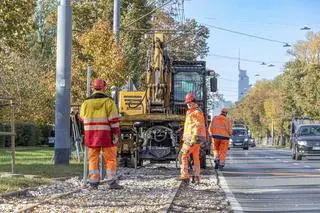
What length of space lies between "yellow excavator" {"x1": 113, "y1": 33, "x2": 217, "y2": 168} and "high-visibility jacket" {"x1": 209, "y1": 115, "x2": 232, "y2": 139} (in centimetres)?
47

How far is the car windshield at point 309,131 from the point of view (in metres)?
32.7

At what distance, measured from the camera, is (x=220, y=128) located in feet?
71.2

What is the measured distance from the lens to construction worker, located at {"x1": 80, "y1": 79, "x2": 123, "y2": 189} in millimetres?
13656

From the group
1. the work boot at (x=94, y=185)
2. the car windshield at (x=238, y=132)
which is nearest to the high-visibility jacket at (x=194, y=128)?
the work boot at (x=94, y=185)

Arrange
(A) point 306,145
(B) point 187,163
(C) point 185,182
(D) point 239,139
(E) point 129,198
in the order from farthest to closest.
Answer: (D) point 239,139 < (A) point 306,145 < (C) point 185,182 < (B) point 187,163 < (E) point 129,198

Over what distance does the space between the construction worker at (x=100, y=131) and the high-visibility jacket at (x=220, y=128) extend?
8.24 metres

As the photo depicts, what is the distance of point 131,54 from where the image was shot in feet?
123

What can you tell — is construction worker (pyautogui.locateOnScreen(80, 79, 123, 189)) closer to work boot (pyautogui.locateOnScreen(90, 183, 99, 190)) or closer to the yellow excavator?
work boot (pyautogui.locateOnScreen(90, 183, 99, 190))

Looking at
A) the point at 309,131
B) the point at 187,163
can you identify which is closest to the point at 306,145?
the point at 309,131

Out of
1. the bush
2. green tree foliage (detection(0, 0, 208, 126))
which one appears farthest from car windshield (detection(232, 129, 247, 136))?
the bush

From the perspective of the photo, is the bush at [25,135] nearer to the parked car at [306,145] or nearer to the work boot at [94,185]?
the parked car at [306,145]

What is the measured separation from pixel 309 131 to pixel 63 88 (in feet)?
52.4

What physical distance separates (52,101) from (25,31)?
31.4m

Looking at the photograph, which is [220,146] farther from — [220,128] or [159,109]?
[159,109]
